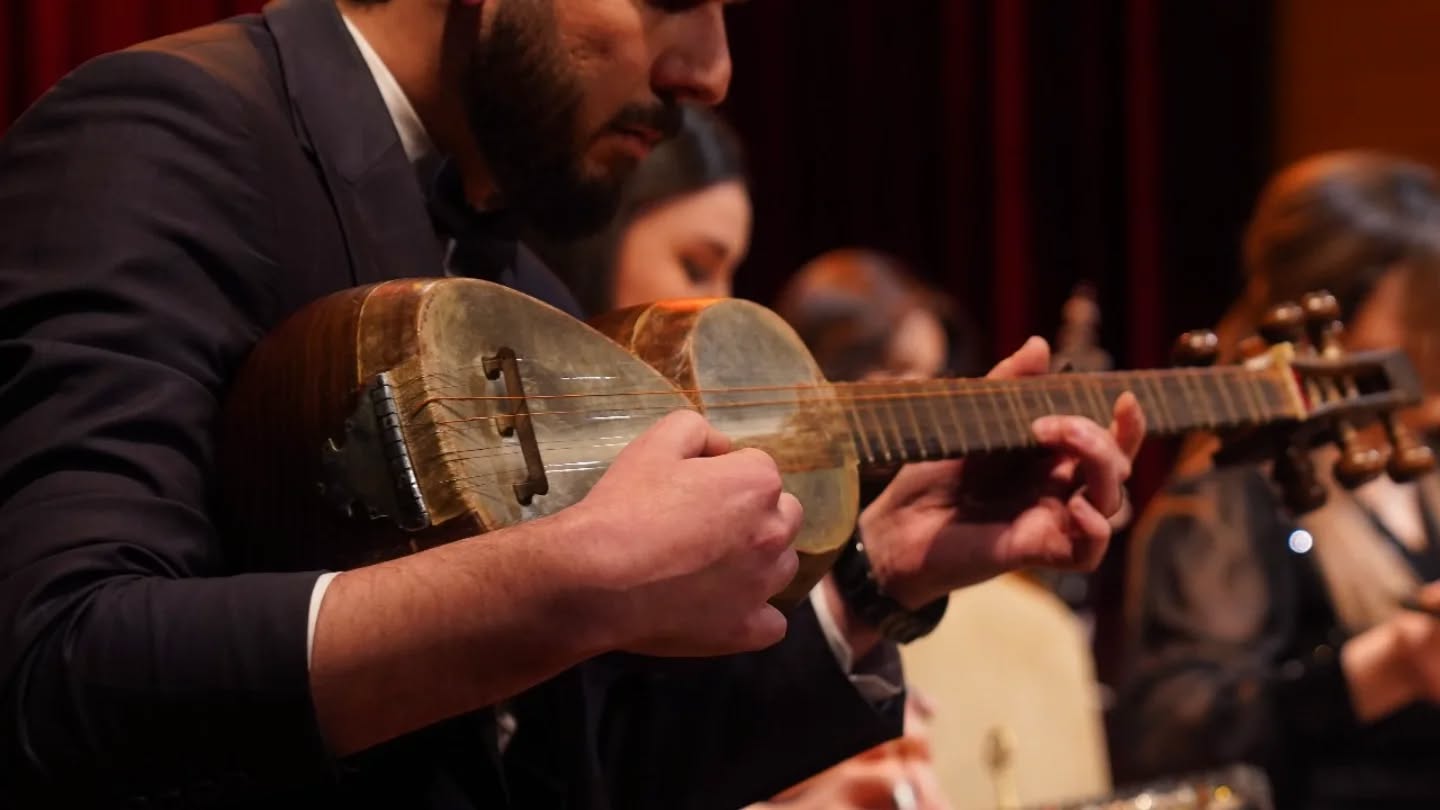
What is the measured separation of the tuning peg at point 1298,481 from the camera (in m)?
1.85

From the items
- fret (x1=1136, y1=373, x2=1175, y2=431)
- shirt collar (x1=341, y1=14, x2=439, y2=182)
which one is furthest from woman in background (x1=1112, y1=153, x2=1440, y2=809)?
shirt collar (x1=341, y1=14, x2=439, y2=182)

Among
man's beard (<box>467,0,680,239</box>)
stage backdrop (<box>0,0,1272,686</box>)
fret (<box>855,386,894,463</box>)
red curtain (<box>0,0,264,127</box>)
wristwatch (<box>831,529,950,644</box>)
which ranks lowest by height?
stage backdrop (<box>0,0,1272,686</box>)

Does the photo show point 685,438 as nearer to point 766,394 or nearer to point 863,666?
point 766,394

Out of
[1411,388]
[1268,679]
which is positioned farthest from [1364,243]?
[1411,388]

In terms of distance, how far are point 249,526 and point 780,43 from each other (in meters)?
3.92

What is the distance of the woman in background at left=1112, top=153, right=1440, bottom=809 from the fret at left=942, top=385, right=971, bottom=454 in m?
1.14

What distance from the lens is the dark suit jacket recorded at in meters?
1.00

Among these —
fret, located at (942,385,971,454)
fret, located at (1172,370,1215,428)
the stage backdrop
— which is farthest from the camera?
the stage backdrop

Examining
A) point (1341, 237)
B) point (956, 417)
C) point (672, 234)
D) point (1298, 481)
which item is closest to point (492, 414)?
point (956, 417)

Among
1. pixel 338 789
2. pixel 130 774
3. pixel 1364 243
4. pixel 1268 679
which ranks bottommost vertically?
pixel 1268 679

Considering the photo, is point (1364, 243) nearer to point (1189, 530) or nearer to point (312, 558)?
point (1189, 530)

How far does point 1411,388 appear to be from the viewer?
1.95 m

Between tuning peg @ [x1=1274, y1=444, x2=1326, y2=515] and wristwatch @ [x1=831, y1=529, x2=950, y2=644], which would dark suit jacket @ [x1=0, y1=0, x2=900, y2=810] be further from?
tuning peg @ [x1=1274, y1=444, x2=1326, y2=515]

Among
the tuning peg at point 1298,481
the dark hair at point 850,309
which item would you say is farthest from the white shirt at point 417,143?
the dark hair at point 850,309
